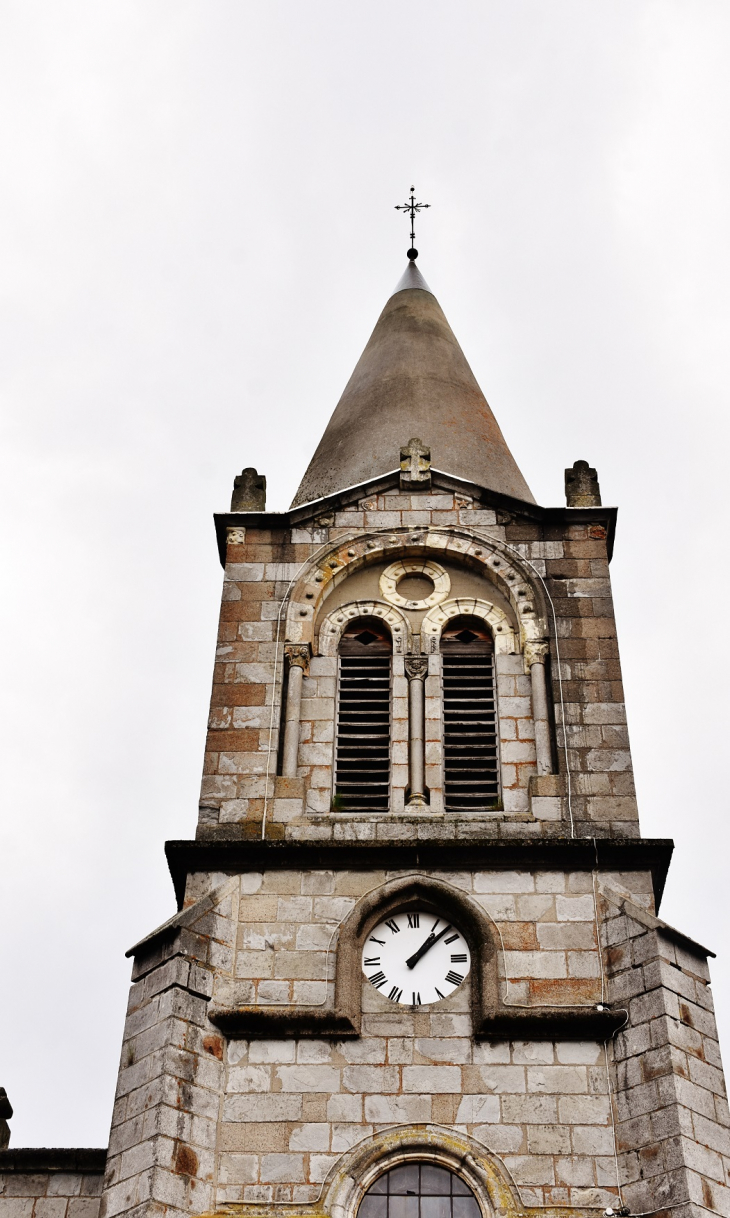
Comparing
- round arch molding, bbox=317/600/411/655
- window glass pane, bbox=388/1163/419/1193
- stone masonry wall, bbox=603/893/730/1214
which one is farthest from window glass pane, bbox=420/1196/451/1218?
round arch molding, bbox=317/600/411/655

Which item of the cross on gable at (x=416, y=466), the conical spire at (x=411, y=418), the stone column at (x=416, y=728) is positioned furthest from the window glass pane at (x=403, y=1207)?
the conical spire at (x=411, y=418)

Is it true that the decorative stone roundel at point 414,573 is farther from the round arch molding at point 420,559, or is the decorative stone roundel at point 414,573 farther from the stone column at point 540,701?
the stone column at point 540,701

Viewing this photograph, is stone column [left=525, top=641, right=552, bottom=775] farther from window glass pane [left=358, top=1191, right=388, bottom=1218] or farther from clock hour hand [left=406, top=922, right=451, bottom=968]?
window glass pane [left=358, top=1191, right=388, bottom=1218]

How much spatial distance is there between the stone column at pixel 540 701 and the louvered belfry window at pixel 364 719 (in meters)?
1.55

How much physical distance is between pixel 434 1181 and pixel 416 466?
9.02m

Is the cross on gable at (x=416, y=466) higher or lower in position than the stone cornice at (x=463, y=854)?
higher

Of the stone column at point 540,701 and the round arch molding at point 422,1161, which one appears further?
the stone column at point 540,701

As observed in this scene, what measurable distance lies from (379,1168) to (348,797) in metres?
4.28

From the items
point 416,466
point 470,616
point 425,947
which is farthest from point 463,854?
point 416,466

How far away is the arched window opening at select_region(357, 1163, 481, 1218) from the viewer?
13906 mm

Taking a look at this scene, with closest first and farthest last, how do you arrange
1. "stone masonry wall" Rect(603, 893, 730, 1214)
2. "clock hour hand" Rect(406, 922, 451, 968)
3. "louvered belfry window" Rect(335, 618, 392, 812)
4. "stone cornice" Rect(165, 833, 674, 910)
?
"stone masonry wall" Rect(603, 893, 730, 1214)
"clock hour hand" Rect(406, 922, 451, 968)
"stone cornice" Rect(165, 833, 674, 910)
"louvered belfry window" Rect(335, 618, 392, 812)

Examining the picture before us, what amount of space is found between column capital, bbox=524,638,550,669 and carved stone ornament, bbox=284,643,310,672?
2366mm

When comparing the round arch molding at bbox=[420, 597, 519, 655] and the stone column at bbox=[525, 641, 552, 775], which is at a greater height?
the round arch molding at bbox=[420, 597, 519, 655]

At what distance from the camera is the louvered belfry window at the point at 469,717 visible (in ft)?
57.4
